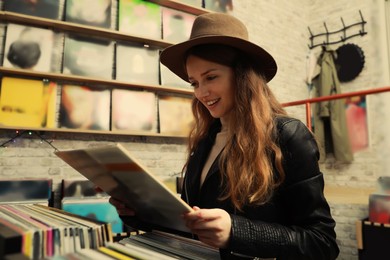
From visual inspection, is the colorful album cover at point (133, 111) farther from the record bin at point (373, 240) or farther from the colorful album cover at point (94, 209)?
the record bin at point (373, 240)

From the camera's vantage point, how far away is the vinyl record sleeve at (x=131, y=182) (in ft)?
1.99

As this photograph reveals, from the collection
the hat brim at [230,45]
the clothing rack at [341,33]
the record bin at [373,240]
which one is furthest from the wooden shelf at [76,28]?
the clothing rack at [341,33]

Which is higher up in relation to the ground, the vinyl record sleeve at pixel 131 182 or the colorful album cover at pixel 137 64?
the colorful album cover at pixel 137 64

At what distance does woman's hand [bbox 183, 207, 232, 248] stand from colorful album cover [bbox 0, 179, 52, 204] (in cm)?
191

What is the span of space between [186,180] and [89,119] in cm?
185

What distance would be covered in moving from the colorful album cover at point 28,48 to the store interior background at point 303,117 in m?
0.12

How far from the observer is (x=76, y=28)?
2779 millimetres

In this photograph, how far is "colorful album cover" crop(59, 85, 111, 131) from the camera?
271cm

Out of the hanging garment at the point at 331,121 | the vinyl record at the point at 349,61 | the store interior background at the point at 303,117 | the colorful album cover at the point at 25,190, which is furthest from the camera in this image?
the vinyl record at the point at 349,61

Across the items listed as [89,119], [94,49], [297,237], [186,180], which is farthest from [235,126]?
[94,49]

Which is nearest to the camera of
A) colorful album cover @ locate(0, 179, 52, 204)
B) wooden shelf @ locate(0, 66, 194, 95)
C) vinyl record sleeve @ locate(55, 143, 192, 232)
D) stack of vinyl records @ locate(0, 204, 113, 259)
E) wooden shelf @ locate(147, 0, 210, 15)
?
stack of vinyl records @ locate(0, 204, 113, 259)

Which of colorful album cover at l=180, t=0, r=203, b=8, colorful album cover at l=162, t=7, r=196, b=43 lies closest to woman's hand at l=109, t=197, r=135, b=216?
colorful album cover at l=162, t=7, r=196, b=43

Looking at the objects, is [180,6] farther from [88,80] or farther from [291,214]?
[291,214]

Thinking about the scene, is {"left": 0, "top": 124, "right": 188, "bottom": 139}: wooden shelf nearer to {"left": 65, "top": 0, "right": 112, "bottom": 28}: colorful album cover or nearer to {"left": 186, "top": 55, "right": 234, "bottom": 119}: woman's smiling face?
{"left": 65, "top": 0, "right": 112, "bottom": 28}: colorful album cover
